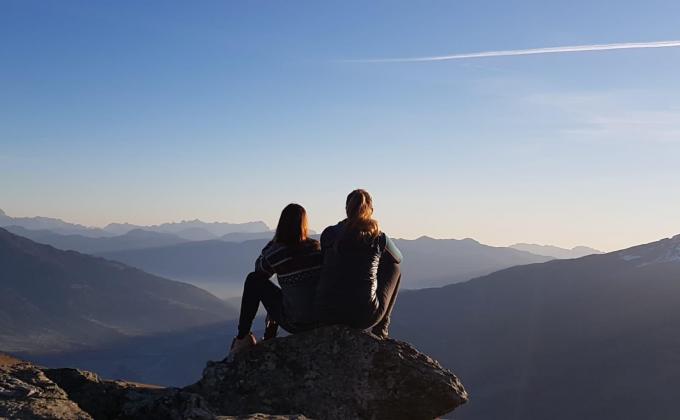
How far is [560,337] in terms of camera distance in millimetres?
148250

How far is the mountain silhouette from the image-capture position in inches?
4412

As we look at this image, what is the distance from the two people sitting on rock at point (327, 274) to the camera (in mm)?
7961

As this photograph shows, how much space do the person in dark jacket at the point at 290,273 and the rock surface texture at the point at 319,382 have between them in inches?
13.9

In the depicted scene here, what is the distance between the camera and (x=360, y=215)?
26.4ft

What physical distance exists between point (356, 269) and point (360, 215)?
28.6 inches

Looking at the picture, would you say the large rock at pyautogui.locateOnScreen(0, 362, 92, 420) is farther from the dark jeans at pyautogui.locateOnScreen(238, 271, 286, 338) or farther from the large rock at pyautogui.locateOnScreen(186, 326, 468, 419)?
the dark jeans at pyautogui.locateOnScreen(238, 271, 286, 338)

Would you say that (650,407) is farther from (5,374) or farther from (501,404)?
(5,374)

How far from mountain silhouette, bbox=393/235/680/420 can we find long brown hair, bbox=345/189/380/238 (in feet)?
357

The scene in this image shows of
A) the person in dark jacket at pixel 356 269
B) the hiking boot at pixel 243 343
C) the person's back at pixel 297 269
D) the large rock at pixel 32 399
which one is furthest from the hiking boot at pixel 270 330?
the large rock at pixel 32 399

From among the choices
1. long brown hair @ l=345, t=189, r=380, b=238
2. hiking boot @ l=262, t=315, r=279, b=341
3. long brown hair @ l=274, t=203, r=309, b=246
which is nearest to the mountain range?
hiking boot @ l=262, t=315, r=279, b=341

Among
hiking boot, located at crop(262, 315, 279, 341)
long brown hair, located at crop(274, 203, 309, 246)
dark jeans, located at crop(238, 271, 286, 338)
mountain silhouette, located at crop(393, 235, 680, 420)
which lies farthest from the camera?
mountain silhouette, located at crop(393, 235, 680, 420)

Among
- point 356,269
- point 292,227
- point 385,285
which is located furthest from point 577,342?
point 292,227

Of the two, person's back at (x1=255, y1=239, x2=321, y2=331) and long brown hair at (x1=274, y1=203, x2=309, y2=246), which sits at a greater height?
long brown hair at (x1=274, y1=203, x2=309, y2=246)

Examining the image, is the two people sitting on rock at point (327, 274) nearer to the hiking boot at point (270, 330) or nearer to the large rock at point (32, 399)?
the hiking boot at point (270, 330)
